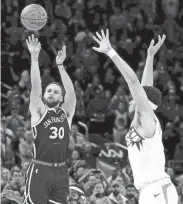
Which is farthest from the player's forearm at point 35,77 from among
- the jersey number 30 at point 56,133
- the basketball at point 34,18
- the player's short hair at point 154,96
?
the basketball at point 34,18

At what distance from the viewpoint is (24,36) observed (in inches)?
820

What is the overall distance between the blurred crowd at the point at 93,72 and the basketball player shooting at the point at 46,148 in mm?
4671

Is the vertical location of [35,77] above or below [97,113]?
above

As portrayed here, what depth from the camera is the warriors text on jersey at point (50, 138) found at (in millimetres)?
9406

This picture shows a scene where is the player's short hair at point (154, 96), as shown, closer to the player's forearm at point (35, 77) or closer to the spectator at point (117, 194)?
the player's forearm at point (35, 77)

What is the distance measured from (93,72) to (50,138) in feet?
34.8

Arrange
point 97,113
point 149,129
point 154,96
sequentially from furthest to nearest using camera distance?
1. point 97,113
2. point 154,96
3. point 149,129

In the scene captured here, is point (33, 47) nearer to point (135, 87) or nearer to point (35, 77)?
point (35, 77)

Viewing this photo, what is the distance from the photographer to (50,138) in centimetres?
942

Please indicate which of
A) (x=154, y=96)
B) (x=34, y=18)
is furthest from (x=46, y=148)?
(x=34, y=18)

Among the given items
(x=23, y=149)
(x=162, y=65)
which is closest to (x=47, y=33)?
(x=162, y=65)

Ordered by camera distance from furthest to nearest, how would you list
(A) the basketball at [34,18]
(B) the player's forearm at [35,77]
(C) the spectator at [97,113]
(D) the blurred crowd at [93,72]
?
(C) the spectator at [97,113]
(D) the blurred crowd at [93,72]
(A) the basketball at [34,18]
(B) the player's forearm at [35,77]

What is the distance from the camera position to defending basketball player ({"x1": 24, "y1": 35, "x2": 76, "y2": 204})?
9.38 m

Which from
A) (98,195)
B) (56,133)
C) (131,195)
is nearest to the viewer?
(56,133)
